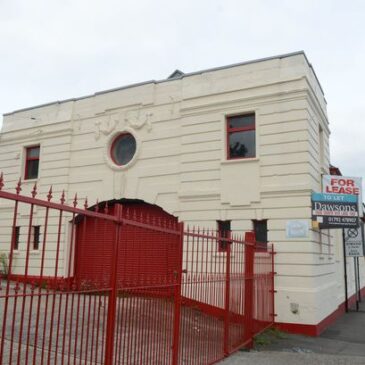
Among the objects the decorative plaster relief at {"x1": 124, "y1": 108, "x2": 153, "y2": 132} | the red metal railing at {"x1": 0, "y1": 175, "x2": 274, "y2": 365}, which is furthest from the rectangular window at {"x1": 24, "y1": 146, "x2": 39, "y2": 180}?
the red metal railing at {"x1": 0, "y1": 175, "x2": 274, "y2": 365}

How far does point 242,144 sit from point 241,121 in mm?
781

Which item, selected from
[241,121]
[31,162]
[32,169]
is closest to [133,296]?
[241,121]

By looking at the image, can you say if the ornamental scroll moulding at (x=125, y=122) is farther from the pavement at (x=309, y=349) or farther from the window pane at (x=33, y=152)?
the pavement at (x=309, y=349)

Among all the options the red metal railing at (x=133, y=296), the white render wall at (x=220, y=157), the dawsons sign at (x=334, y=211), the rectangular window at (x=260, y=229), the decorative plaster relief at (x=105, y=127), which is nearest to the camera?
the red metal railing at (x=133, y=296)

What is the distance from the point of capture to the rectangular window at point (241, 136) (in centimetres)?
1412

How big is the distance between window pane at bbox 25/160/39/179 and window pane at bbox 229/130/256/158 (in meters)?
8.53

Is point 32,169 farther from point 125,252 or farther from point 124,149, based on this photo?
point 125,252

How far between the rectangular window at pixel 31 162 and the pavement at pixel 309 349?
1155 centimetres

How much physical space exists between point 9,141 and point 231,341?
1400 centimetres

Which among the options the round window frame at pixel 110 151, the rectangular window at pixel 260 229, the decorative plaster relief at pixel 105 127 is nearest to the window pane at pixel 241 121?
the rectangular window at pixel 260 229

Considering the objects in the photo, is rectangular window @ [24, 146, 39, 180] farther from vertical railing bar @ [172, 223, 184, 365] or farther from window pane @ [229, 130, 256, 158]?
vertical railing bar @ [172, 223, 184, 365]

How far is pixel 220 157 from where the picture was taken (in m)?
14.2

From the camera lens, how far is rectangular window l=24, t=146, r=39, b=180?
18328 millimetres

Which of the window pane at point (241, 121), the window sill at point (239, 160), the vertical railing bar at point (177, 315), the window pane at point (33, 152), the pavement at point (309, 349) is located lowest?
the pavement at point (309, 349)
